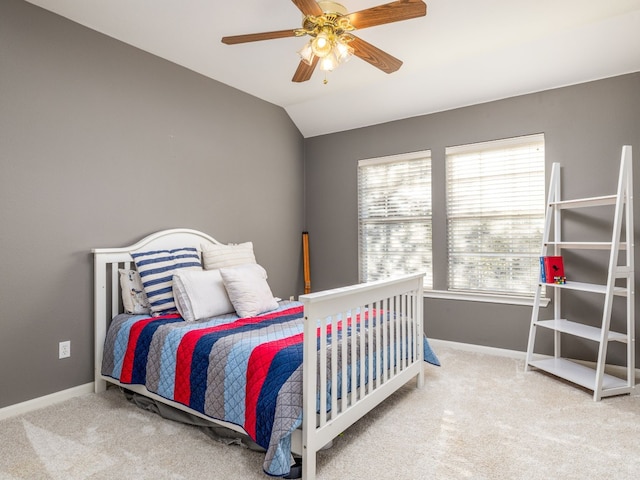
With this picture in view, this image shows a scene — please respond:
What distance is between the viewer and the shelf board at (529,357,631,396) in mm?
2576

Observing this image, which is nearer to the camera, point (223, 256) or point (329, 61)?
point (329, 61)

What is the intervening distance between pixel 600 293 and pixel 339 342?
2.11m

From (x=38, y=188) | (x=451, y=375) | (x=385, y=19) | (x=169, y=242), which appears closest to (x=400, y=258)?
(x=451, y=375)

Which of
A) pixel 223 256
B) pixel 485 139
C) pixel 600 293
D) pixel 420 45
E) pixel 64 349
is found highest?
pixel 420 45

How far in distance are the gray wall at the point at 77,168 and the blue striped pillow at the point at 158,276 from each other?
0.97 feet

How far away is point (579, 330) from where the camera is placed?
9.18ft

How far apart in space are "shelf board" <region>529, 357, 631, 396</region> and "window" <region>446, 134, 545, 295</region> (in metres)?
0.60

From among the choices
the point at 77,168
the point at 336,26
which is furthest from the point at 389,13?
the point at 77,168

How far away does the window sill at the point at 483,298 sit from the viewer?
3310mm

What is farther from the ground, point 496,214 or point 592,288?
point 496,214

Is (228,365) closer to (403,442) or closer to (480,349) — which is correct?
(403,442)

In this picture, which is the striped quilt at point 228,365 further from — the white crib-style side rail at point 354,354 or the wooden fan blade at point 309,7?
the wooden fan blade at point 309,7

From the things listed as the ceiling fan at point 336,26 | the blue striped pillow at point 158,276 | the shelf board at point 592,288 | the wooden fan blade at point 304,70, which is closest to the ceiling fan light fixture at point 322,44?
the ceiling fan at point 336,26

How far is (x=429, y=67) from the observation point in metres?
3.30
